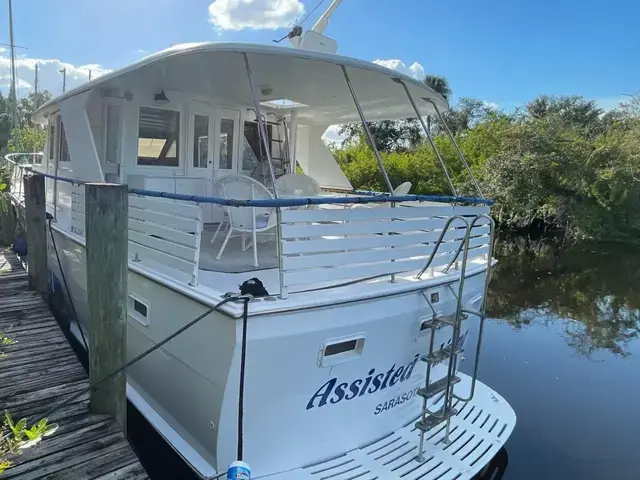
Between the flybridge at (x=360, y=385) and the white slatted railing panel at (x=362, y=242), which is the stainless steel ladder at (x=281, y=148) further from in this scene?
the flybridge at (x=360, y=385)

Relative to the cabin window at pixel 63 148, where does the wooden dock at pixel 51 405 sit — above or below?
below

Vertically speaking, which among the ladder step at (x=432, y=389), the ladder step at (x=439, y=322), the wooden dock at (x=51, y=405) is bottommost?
the wooden dock at (x=51, y=405)

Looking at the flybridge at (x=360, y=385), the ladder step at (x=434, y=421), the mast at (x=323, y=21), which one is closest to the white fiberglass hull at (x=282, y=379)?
the flybridge at (x=360, y=385)

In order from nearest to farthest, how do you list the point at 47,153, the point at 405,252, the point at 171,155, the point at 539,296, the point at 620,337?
the point at 405,252
the point at 171,155
the point at 47,153
the point at 620,337
the point at 539,296

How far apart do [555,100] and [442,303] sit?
38.6 m

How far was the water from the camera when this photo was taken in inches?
191

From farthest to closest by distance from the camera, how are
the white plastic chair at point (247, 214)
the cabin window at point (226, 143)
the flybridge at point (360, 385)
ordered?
the cabin window at point (226, 143) → the white plastic chair at point (247, 214) → the flybridge at point (360, 385)

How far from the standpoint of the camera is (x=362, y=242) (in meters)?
3.21

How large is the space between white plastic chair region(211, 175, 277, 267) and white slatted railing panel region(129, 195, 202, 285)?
605 millimetres

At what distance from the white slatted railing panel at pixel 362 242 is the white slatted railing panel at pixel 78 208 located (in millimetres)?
2699

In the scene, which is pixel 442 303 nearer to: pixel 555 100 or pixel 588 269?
pixel 588 269

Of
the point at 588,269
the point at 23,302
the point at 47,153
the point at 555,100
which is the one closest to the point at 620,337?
the point at 588,269

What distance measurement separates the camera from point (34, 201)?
5.86m

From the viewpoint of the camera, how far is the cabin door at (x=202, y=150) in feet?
18.5
